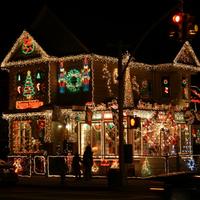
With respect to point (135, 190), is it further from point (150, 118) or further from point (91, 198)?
point (150, 118)

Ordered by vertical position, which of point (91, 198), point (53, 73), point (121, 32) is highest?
point (121, 32)

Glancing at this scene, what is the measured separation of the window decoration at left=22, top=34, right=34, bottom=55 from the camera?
39.6 m

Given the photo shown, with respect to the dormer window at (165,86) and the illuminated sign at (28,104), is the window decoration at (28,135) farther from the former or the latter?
the dormer window at (165,86)

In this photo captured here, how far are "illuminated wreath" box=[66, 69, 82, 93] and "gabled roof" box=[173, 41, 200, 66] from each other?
6.55 m

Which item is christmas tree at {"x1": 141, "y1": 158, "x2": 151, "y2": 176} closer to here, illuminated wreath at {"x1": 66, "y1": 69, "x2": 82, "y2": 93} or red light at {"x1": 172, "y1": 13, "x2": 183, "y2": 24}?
illuminated wreath at {"x1": 66, "y1": 69, "x2": 82, "y2": 93}

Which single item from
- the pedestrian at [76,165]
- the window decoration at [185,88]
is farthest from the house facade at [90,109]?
the pedestrian at [76,165]

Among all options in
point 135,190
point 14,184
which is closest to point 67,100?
point 14,184

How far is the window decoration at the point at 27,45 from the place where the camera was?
39.6 m

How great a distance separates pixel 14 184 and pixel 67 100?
897cm

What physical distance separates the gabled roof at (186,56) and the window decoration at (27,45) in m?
8.77

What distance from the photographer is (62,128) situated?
38.5 metres

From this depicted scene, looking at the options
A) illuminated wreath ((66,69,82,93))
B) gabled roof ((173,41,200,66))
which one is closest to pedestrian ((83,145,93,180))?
illuminated wreath ((66,69,82,93))

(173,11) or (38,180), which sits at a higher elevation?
(173,11)

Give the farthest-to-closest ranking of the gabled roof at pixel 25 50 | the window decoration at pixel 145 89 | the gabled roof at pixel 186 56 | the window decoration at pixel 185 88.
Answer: the window decoration at pixel 185 88 < the gabled roof at pixel 186 56 < the window decoration at pixel 145 89 < the gabled roof at pixel 25 50
